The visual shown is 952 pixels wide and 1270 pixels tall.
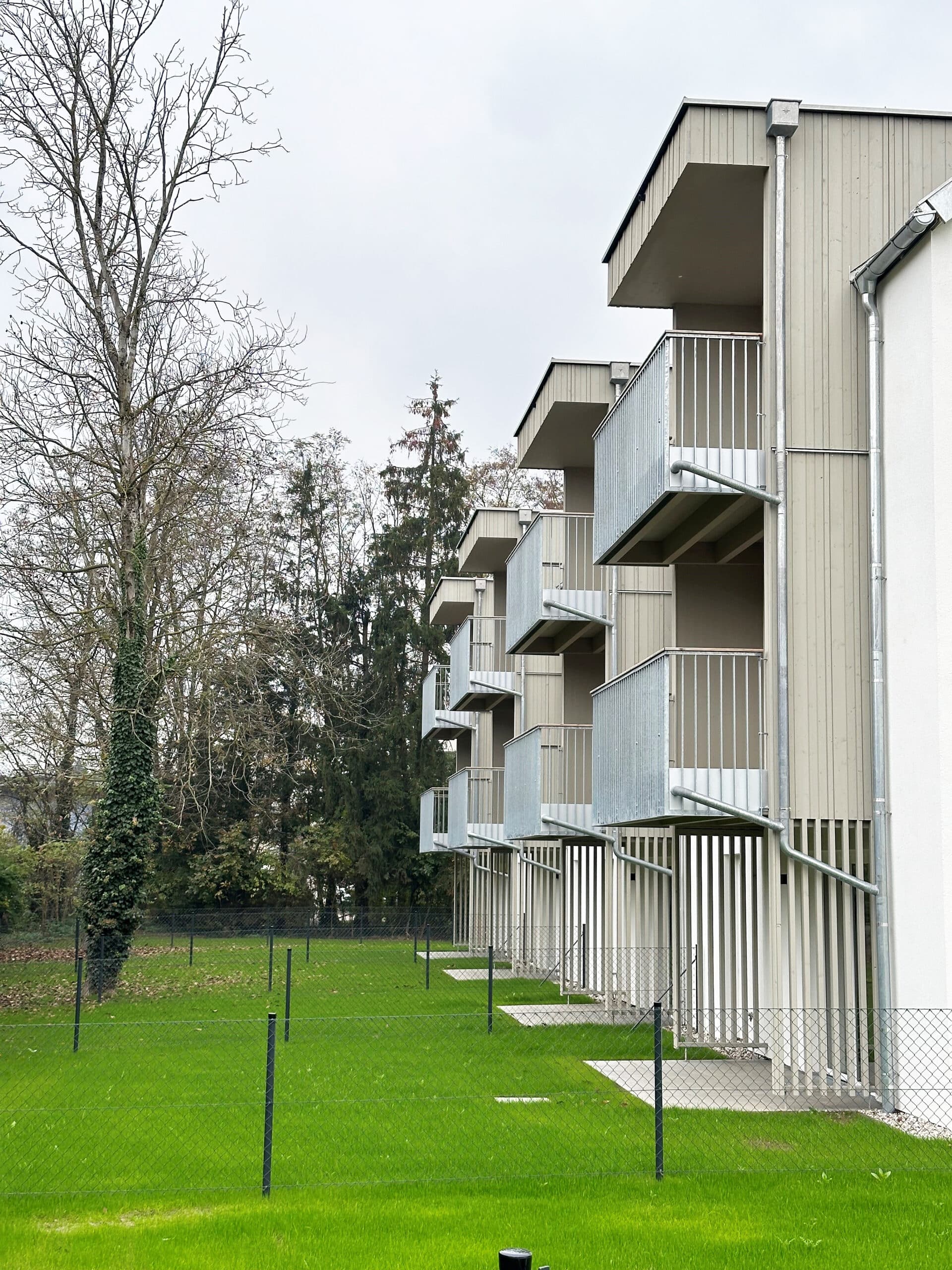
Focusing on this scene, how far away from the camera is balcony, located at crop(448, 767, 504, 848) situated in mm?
28594

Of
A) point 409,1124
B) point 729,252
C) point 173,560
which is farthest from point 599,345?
point 409,1124

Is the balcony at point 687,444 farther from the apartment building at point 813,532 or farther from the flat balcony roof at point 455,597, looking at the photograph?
the flat balcony roof at point 455,597

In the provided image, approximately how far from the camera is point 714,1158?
970cm

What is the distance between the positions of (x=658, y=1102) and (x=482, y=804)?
19979 millimetres

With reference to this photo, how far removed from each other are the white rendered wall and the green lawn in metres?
1.65

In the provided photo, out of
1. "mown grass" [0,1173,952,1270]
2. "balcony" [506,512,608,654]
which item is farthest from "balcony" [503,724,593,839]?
"mown grass" [0,1173,952,1270]

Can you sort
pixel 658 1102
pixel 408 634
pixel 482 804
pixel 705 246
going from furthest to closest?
pixel 408 634, pixel 482 804, pixel 705 246, pixel 658 1102

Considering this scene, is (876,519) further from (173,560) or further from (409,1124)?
(173,560)

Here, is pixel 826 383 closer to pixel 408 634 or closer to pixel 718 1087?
pixel 718 1087

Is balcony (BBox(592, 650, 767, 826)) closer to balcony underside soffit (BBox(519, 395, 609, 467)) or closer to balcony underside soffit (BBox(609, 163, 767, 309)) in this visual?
balcony underside soffit (BBox(609, 163, 767, 309))

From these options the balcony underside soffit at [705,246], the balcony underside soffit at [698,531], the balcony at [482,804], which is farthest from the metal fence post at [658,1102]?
the balcony at [482,804]

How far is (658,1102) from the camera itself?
8.99 meters

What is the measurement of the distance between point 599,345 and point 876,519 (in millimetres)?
35992

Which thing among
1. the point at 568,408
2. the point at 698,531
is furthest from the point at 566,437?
the point at 698,531
